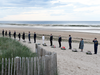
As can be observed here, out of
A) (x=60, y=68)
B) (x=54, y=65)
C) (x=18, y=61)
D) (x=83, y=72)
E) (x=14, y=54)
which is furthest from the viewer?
(x=60, y=68)

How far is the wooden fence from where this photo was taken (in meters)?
5.55

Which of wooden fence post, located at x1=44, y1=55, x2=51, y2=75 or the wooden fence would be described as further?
wooden fence post, located at x1=44, y1=55, x2=51, y2=75

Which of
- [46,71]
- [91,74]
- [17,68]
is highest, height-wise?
[17,68]

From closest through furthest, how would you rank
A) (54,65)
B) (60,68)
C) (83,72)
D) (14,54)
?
1. (54,65)
2. (14,54)
3. (83,72)
4. (60,68)

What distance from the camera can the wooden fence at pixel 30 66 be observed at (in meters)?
5.55

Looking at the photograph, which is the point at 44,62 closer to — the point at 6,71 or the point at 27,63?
the point at 27,63

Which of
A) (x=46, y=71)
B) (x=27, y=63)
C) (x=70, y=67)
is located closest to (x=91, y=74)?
(x=70, y=67)

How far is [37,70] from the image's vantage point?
6199 millimetres

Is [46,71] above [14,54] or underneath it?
underneath

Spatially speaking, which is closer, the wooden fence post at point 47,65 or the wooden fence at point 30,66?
the wooden fence at point 30,66

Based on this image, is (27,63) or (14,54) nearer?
(27,63)

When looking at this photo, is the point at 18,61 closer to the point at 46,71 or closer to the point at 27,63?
the point at 27,63

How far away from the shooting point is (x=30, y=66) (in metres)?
5.88

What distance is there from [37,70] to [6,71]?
1.40 m
